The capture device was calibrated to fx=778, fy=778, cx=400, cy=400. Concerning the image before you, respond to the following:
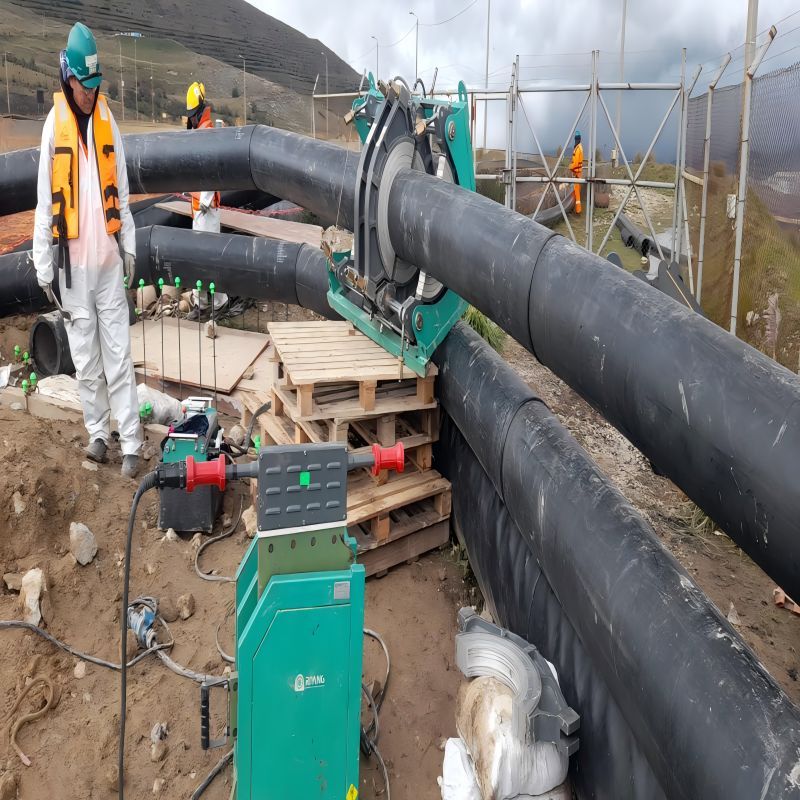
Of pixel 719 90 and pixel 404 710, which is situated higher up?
pixel 719 90

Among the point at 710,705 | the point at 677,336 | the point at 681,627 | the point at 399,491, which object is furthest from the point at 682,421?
the point at 399,491

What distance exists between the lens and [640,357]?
6.74 feet

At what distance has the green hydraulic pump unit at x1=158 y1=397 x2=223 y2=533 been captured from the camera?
4031 mm

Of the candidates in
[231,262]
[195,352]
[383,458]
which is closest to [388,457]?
[383,458]

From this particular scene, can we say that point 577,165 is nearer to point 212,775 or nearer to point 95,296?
point 95,296

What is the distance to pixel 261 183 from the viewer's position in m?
6.04

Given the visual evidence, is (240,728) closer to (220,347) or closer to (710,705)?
(710,705)

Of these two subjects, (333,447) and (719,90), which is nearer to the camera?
(333,447)

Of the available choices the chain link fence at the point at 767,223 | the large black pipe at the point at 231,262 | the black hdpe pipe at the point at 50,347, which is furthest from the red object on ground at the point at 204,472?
the chain link fence at the point at 767,223

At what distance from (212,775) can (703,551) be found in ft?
8.79

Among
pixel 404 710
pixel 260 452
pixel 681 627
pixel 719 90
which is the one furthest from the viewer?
pixel 719 90

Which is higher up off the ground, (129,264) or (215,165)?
(215,165)

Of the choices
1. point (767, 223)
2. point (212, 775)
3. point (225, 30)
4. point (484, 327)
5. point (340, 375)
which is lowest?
point (212, 775)

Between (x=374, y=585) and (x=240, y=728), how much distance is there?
161 centimetres
